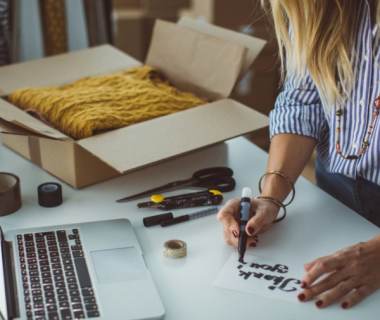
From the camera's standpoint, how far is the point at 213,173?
3.81 feet

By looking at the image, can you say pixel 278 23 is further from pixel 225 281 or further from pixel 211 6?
pixel 211 6

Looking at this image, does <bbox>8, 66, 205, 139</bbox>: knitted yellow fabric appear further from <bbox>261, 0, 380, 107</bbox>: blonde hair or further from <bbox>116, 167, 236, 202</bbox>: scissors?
<bbox>261, 0, 380, 107</bbox>: blonde hair

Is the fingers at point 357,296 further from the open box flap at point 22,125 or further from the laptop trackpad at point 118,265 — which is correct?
the open box flap at point 22,125

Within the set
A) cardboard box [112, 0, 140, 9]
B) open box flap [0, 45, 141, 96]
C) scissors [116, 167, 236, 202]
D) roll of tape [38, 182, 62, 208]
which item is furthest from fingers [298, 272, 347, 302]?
cardboard box [112, 0, 140, 9]

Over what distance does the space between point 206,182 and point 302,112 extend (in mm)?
251

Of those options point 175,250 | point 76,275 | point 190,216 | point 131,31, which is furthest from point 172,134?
point 131,31

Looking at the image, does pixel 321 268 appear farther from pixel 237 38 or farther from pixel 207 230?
pixel 237 38

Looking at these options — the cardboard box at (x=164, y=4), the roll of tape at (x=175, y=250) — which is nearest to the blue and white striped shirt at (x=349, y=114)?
the roll of tape at (x=175, y=250)

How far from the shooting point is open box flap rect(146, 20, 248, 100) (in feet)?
4.21

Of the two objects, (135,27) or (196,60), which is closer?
(196,60)

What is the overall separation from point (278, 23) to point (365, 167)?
1.09 ft

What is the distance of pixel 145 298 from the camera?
771mm

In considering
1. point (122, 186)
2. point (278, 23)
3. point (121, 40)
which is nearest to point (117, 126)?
point (122, 186)

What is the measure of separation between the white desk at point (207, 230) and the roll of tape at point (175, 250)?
0.01 metres
